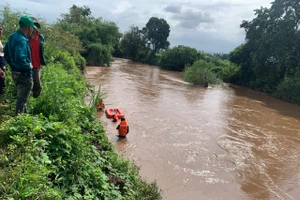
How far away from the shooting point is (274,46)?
84.0 feet

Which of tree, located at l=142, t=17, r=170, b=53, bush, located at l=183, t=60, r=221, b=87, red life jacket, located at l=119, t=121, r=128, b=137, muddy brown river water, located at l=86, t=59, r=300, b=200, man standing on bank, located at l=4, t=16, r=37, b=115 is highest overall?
tree, located at l=142, t=17, r=170, b=53

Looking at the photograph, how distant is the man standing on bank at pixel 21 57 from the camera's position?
4.13 meters

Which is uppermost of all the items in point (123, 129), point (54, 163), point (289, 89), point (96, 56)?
point (289, 89)

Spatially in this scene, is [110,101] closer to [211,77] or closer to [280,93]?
[211,77]

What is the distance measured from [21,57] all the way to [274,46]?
25896mm

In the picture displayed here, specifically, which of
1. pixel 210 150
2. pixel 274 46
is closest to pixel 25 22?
pixel 210 150

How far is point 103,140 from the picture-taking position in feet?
19.6

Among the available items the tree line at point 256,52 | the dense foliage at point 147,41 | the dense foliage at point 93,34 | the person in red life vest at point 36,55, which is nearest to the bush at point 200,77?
→ the tree line at point 256,52

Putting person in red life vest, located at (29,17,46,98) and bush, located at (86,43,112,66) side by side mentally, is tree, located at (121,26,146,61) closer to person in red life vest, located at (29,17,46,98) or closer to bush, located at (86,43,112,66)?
bush, located at (86,43,112,66)

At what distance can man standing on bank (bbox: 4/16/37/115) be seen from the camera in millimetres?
4133

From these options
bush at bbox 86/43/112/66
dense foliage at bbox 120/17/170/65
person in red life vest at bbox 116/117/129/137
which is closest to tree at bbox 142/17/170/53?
dense foliage at bbox 120/17/170/65

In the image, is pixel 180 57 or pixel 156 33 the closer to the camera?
pixel 180 57

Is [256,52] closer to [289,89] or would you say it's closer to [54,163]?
[289,89]

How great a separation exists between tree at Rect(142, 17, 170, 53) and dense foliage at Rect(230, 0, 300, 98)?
3249 cm
